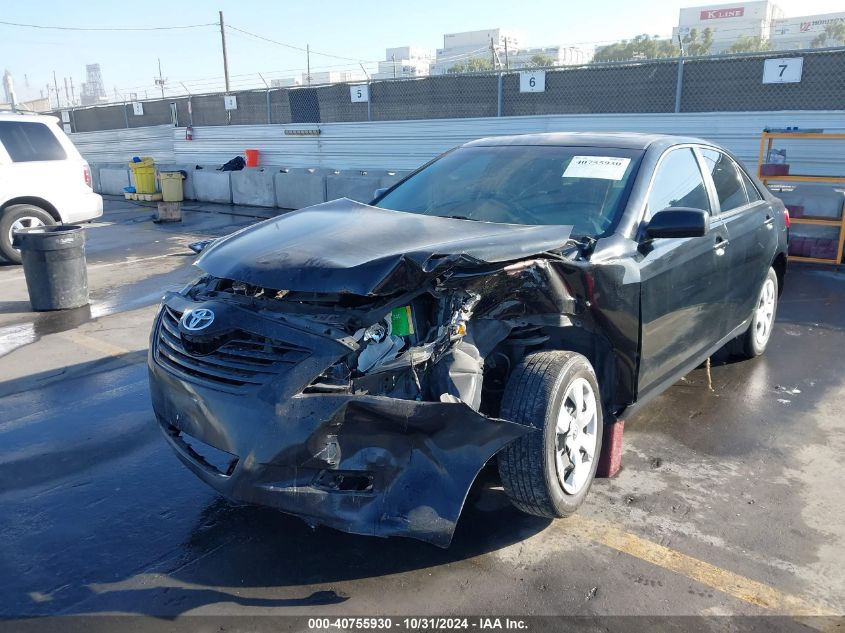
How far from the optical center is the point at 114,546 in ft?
10.6

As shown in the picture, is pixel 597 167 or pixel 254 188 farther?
pixel 254 188

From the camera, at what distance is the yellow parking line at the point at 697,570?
2.83 meters

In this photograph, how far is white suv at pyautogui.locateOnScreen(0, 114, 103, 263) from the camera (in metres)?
9.80

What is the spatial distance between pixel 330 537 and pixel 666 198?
2708mm

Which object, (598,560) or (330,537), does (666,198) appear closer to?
(598,560)

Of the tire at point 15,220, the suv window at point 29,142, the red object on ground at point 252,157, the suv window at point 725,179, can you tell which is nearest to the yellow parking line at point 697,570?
the suv window at point 725,179

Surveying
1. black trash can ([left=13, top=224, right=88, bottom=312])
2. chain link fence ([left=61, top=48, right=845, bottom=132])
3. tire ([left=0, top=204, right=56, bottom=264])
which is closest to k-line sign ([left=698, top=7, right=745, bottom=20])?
chain link fence ([left=61, top=48, right=845, bottom=132])

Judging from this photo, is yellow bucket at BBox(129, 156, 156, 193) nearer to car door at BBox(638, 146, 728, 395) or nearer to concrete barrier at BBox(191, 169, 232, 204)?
concrete barrier at BBox(191, 169, 232, 204)

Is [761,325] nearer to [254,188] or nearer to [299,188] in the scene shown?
[299,188]

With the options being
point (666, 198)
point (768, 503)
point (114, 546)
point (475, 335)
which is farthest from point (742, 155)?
point (114, 546)

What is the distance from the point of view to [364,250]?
3.14 m

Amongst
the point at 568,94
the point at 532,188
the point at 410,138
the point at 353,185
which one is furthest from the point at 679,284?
the point at 410,138

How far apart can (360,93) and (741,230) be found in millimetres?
13864

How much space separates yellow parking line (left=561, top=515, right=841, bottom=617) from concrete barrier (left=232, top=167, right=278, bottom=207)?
14.0m
